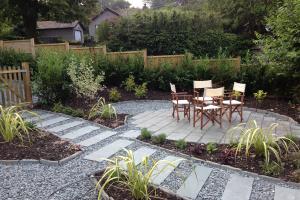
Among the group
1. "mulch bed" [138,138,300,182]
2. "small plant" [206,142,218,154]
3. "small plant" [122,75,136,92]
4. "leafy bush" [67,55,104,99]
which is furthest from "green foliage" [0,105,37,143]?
"small plant" [122,75,136,92]

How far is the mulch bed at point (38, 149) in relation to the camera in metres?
4.61

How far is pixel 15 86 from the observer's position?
767 cm

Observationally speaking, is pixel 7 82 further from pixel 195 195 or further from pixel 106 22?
pixel 106 22

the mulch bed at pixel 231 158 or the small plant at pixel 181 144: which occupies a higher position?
the small plant at pixel 181 144

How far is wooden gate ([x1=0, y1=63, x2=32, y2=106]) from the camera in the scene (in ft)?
24.3

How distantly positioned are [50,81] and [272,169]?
19.7ft

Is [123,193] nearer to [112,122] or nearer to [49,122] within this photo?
[112,122]

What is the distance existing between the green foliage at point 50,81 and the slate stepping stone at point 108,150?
3532 millimetres

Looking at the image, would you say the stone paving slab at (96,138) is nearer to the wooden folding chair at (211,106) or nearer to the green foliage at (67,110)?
the green foliage at (67,110)

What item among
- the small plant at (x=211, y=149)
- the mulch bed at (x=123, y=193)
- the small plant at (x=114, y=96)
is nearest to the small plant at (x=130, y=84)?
the small plant at (x=114, y=96)

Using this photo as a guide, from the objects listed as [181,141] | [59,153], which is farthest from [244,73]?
[59,153]

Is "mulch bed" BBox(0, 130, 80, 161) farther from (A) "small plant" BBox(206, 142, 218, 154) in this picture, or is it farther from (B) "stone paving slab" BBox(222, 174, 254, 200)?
(B) "stone paving slab" BBox(222, 174, 254, 200)

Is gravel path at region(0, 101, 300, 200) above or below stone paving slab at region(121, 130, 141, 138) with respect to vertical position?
below

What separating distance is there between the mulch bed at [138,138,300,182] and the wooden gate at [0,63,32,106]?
4.41 meters
